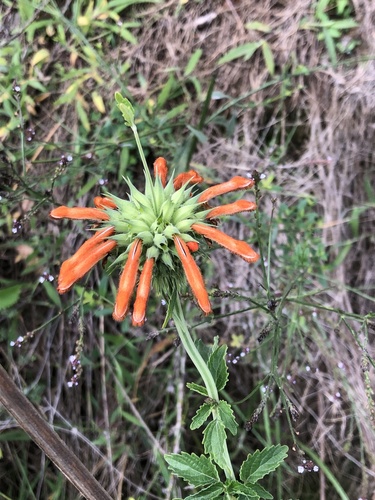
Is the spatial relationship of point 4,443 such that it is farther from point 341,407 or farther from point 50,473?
point 341,407

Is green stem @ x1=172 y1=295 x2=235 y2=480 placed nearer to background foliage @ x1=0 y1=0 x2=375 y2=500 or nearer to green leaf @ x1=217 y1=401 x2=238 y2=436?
green leaf @ x1=217 y1=401 x2=238 y2=436

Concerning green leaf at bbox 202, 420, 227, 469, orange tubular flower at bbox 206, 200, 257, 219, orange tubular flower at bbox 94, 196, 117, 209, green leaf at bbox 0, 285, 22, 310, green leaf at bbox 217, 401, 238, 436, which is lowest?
green leaf at bbox 202, 420, 227, 469

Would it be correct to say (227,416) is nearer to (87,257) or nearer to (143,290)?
(143,290)

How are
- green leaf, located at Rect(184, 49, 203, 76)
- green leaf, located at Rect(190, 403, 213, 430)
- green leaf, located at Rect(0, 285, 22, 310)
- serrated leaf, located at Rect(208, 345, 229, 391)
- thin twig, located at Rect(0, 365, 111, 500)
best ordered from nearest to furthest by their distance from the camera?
1. green leaf, located at Rect(190, 403, 213, 430)
2. serrated leaf, located at Rect(208, 345, 229, 391)
3. thin twig, located at Rect(0, 365, 111, 500)
4. green leaf, located at Rect(0, 285, 22, 310)
5. green leaf, located at Rect(184, 49, 203, 76)

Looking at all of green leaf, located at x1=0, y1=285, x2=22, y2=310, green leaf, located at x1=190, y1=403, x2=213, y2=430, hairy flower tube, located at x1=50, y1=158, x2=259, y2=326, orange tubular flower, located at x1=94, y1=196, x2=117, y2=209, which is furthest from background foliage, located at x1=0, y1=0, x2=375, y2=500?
green leaf, located at x1=190, y1=403, x2=213, y2=430

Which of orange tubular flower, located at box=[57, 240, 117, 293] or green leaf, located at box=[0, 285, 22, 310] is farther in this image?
green leaf, located at box=[0, 285, 22, 310]

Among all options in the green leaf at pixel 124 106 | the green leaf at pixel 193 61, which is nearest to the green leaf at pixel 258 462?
the green leaf at pixel 124 106
